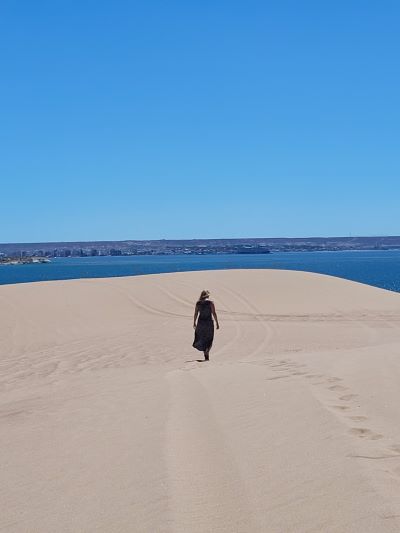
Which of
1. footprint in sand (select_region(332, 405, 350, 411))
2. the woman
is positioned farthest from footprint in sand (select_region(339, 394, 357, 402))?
the woman

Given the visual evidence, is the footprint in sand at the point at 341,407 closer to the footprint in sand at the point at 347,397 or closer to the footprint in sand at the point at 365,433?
the footprint in sand at the point at 347,397

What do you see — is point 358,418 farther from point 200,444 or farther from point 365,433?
point 200,444

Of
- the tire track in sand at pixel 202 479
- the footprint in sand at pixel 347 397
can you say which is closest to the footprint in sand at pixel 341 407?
the footprint in sand at pixel 347 397

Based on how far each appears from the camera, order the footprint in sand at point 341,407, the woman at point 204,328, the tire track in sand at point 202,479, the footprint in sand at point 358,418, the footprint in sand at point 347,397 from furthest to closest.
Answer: the woman at point 204,328 < the footprint in sand at point 347,397 < the footprint in sand at point 341,407 < the footprint in sand at point 358,418 < the tire track in sand at point 202,479

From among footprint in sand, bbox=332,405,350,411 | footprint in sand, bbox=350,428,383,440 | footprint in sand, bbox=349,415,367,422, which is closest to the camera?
footprint in sand, bbox=350,428,383,440

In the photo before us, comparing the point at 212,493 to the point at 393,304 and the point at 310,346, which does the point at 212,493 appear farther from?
the point at 393,304

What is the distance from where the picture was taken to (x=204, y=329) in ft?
42.7

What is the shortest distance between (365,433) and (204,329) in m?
7.83

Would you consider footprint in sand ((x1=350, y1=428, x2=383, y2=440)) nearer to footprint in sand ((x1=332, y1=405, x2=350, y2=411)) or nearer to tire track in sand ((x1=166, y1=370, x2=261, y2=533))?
footprint in sand ((x1=332, y1=405, x2=350, y2=411))

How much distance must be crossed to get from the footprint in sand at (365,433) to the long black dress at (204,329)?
7715 mm

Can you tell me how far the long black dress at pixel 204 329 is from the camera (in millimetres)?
13039

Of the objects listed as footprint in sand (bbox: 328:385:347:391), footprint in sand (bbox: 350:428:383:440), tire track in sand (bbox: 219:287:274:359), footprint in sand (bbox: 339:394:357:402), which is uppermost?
footprint in sand (bbox: 350:428:383:440)

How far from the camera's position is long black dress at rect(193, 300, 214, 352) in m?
13.0

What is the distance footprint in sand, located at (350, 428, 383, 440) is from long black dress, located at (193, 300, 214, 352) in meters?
7.72
